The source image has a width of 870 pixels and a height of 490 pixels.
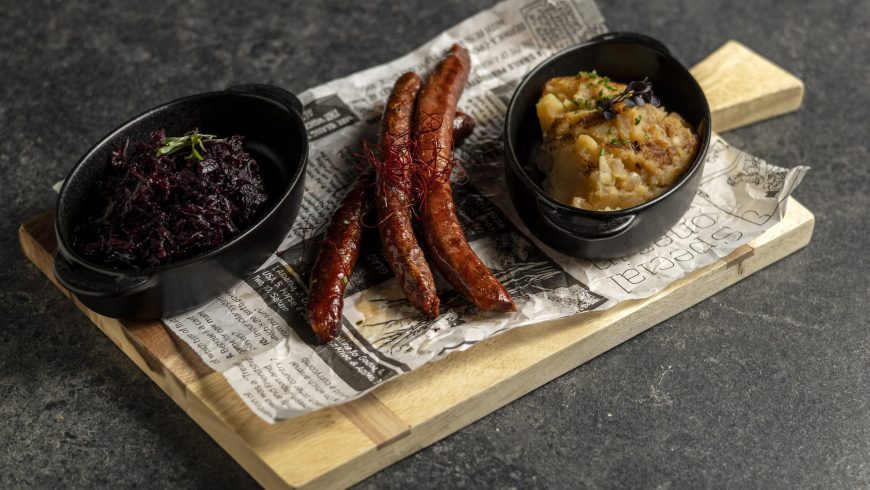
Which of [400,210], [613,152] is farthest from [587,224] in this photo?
[400,210]

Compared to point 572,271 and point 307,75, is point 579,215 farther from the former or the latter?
point 307,75

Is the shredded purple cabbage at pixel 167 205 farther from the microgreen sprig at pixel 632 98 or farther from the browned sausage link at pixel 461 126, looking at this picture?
the microgreen sprig at pixel 632 98

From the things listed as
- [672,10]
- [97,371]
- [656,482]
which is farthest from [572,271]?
[672,10]

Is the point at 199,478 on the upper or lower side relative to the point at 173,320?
lower

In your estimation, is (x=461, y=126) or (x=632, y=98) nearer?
(x=632, y=98)

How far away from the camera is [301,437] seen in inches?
100.0

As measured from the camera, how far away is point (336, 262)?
283cm

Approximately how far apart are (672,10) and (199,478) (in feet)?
9.41

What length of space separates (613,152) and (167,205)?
4.24 feet

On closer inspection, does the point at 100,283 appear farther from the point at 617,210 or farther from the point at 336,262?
the point at 617,210

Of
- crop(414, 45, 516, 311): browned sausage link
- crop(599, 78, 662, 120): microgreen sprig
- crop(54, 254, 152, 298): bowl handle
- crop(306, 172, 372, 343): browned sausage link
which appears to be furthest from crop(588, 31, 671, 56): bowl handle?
crop(54, 254, 152, 298): bowl handle

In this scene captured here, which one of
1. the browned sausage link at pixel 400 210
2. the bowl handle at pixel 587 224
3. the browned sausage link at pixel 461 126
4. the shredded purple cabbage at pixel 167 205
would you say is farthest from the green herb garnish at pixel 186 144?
the bowl handle at pixel 587 224

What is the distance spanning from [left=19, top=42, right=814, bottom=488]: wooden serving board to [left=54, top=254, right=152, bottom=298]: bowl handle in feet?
0.79

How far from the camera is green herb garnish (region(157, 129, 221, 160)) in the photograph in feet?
9.39
